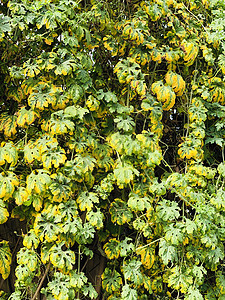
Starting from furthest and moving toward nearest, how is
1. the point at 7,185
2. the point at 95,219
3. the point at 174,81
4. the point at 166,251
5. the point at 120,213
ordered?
1. the point at 174,81
2. the point at 120,213
3. the point at 166,251
4. the point at 95,219
5. the point at 7,185

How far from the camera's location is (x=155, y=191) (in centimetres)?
271

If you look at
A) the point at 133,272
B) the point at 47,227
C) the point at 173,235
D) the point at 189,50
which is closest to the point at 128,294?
the point at 133,272

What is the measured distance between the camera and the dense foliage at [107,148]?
246 centimetres

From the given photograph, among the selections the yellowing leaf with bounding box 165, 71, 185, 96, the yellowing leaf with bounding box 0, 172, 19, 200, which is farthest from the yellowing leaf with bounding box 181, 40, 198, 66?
the yellowing leaf with bounding box 0, 172, 19, 200

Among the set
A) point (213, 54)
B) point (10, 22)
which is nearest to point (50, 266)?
point (10, 22)

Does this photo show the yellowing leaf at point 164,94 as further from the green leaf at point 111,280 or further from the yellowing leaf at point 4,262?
the yellowing leaf at point 4,262

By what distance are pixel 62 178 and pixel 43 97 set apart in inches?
20.8

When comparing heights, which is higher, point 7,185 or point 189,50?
A: point 189,50

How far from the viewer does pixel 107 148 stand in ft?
8.98

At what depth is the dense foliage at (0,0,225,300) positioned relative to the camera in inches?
96.7

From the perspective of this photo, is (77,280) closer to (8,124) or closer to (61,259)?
(61,259)

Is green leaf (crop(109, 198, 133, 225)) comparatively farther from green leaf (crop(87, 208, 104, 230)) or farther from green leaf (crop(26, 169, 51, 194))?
green leaf (crop(26, 169, 51, 194))

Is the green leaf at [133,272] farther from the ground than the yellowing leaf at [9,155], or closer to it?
closer to it

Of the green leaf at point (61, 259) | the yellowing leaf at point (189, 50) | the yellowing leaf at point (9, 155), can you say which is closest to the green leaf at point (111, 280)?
Answer: the green leaf at point (61, 259)
